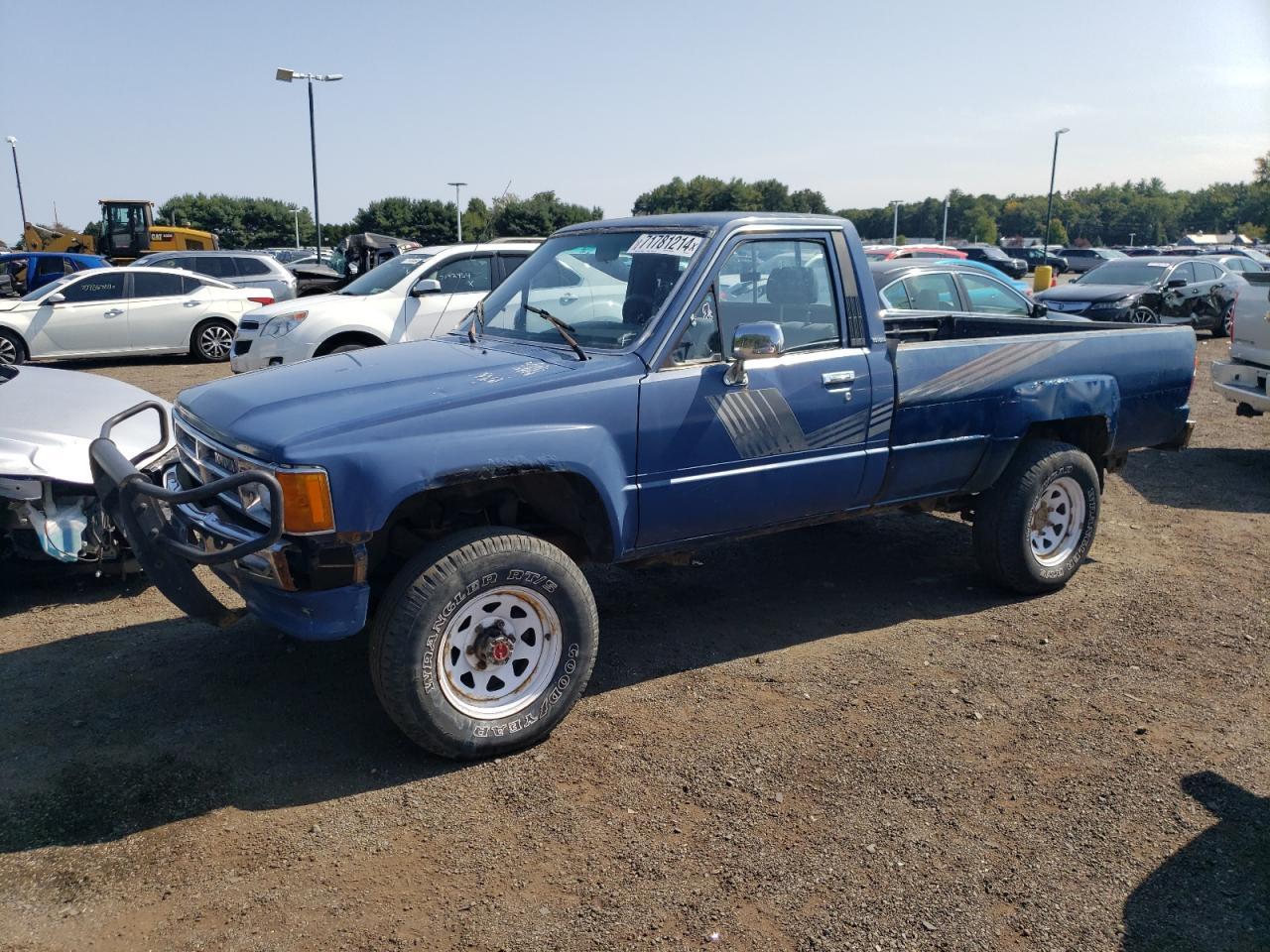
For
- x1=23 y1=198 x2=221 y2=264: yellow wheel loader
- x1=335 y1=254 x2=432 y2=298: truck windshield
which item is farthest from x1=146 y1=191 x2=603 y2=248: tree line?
x1=335 y1=254 x2=432 y2=298: truck windshield

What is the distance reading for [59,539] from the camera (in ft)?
16.3

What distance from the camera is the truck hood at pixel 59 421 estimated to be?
4.97 metres

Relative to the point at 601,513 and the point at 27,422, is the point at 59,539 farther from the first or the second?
the point at 601,513

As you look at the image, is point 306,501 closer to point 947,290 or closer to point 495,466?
point 495,466

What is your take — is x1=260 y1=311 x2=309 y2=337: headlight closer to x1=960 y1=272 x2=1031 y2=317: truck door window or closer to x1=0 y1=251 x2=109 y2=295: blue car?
x1=960 y1=272 x2=1031 y2=317: truck door window

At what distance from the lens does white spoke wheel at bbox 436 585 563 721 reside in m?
3.75

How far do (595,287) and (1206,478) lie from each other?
21.0ft

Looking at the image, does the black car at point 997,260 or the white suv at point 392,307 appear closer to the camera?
the white suv at point 392,307

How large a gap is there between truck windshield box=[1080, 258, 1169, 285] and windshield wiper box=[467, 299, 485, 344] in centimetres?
1575

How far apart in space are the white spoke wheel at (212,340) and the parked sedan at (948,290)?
10.5 metres

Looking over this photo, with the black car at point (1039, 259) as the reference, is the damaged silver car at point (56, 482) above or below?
below

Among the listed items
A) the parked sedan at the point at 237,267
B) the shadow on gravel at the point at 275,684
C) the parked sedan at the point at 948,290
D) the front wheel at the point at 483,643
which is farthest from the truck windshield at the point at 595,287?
the parked sedan at the point at 237,267

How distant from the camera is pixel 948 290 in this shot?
10266 millimetres

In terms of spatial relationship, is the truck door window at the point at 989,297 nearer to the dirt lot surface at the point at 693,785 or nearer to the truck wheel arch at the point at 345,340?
the dirt lot surface at the point at 693,785
